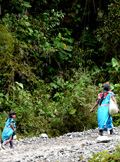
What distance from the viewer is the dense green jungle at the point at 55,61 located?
11.3 m

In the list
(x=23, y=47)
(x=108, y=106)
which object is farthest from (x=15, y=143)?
(x=23, y=47)

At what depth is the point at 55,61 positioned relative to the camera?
14.7m

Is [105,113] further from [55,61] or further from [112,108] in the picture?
[55,61]

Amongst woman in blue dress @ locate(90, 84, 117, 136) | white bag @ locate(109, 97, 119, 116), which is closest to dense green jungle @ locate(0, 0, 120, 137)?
woman in blue dress @ locate(90, 84, 117, 136)

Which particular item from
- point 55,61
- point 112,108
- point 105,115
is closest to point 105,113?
point 105,115

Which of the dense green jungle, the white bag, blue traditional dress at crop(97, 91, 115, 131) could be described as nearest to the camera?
the white bag

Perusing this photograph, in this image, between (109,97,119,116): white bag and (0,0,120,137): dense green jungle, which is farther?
(0,0,120,137): dense green jungle

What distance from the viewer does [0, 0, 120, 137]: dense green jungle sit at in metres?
11.3

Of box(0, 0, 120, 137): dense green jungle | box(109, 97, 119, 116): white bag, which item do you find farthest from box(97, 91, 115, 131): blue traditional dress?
box(0, 0, 120, 137): dense green jungle

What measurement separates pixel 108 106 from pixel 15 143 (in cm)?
288

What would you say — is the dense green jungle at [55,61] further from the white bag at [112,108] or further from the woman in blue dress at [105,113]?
the white bag at [112,108]

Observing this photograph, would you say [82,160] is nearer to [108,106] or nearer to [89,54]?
[108,106]

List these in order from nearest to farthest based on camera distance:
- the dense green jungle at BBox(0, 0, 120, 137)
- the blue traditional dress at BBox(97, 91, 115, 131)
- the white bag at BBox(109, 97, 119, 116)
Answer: the white bag at BBox(109, 97, 119, 116), the blue traditional dress at BBox(97, 91, 115, 131), the dense green jungle at BBox(0, 0, 120, 137)

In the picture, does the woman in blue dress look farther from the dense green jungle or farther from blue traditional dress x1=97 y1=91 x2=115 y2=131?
the dense green jungle
